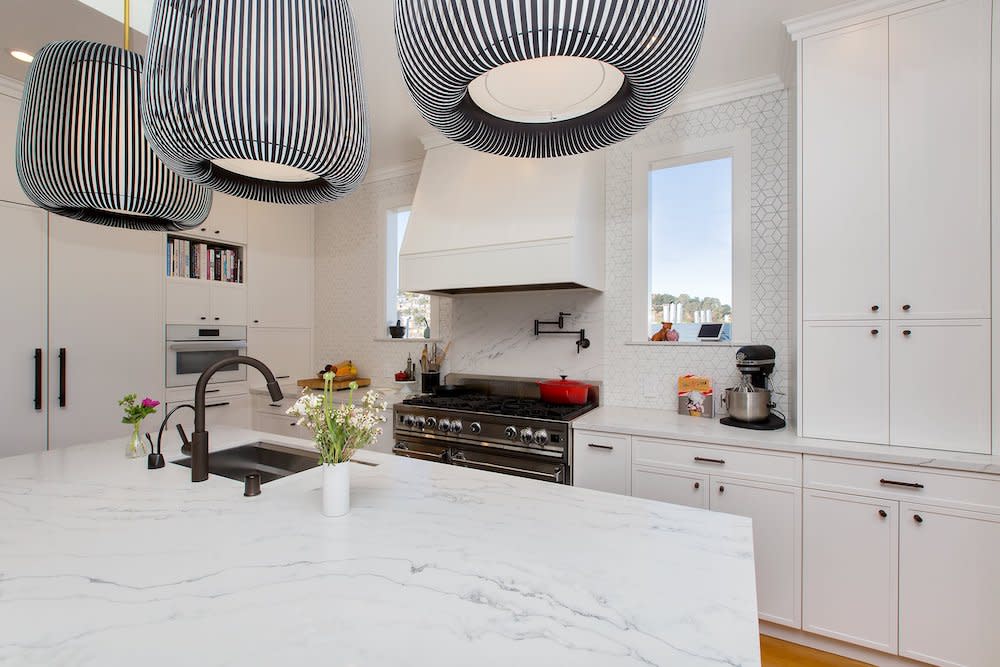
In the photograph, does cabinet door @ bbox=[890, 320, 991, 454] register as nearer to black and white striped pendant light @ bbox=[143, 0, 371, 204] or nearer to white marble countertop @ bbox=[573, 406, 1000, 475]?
white marble countertop @ bbox=[573, 406, 1000, 475]

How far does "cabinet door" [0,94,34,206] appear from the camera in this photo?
2422mm

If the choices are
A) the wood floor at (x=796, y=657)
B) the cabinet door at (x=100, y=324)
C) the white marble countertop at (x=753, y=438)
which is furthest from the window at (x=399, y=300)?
the wood floor at (x=796, y=657)

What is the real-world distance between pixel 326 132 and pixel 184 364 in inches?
120

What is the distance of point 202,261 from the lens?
3.34 meters

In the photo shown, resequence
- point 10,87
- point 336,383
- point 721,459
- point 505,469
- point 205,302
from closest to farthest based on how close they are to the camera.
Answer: point 721,459
point 10,87
point 505,469
point 205,302
point 336,383

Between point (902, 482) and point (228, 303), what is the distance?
4.12 meters

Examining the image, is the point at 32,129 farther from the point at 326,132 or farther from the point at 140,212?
the point at 326,132

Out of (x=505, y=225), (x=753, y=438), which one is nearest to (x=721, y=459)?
(x=753, y=438)

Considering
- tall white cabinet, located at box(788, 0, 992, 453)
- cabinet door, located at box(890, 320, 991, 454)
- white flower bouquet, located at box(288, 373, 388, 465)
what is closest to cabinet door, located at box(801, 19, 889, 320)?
tall white cabinet, located at box(788, 0, 992, 453)

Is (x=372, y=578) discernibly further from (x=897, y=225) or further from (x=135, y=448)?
(x=897, y=225)

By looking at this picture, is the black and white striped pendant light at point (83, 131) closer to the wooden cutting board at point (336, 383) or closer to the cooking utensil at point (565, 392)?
the cooking utensil at point (565, 392)

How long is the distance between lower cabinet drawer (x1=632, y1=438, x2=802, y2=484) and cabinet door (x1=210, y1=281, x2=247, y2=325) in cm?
307

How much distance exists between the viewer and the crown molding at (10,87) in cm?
245

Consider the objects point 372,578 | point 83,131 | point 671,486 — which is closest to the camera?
point 372,578
